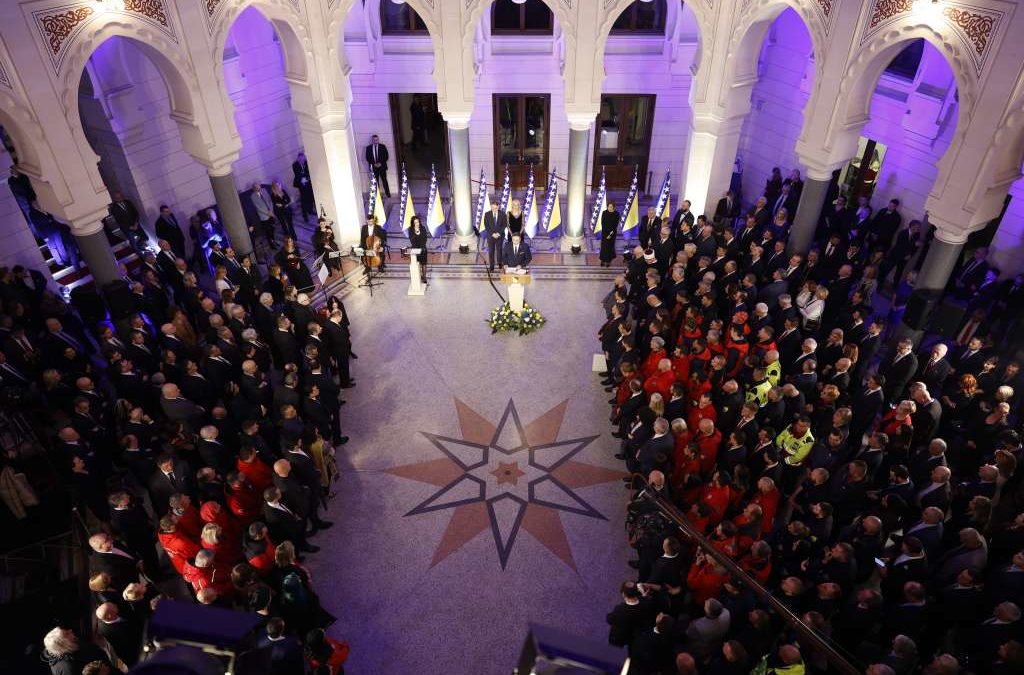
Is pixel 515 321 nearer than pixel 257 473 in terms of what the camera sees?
No

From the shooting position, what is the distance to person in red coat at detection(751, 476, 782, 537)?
20.9ft

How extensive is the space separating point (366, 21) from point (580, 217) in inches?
227

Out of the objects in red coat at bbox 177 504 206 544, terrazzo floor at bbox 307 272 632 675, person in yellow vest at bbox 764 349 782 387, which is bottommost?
terrazzo floor at bbox 307 272 632 675

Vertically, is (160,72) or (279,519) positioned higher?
(160,72)

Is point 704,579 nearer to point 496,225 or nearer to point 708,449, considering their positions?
point 708,449

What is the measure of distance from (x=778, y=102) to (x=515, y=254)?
6704mm

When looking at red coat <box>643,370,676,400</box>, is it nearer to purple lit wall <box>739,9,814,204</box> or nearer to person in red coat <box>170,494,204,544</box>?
person in red coat <box>170,494,204,544</box>

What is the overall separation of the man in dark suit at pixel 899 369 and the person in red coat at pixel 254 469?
→ 7716 millimetres

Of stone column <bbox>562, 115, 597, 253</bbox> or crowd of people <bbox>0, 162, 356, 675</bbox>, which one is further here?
stone column <bbox>562, 115, 597, 253</bbox>

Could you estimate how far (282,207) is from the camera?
524 inches

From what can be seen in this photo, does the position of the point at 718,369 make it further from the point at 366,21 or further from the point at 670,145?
the point at 366,21

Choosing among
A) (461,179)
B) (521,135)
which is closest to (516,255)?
(461,179)

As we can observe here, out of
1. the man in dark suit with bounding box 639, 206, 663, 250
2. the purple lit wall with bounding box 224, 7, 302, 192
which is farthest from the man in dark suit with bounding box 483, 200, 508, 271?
the purple lit wall with bounding box 224, 7, 302, 192

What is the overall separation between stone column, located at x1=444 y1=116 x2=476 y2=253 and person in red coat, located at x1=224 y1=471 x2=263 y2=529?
24.4ft
